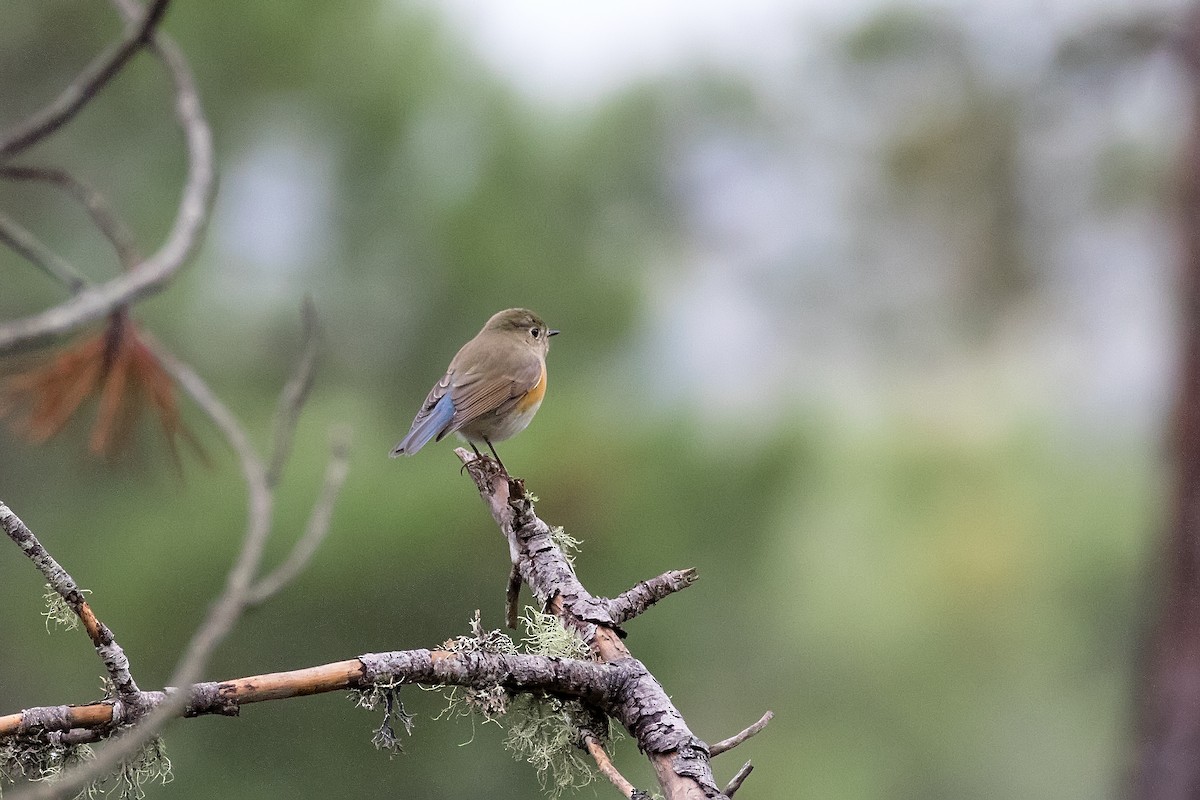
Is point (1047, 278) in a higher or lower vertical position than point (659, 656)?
Answer: higher

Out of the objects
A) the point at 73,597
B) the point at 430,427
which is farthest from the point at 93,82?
the point at 430,427

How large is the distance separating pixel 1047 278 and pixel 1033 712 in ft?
15.0

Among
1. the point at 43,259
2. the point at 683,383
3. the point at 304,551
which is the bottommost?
the point at 304,551

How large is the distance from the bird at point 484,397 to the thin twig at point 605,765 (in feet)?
5.18

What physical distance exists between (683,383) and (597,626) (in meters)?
5.89

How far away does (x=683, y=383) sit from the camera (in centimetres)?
781

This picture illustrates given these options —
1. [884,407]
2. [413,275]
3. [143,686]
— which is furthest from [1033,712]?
[143,686]

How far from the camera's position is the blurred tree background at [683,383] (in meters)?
5.93

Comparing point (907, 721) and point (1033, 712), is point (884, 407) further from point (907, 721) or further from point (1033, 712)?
point (1033, 712)

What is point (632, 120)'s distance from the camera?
9453mm

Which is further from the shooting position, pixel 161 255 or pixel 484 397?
pixel 484 397

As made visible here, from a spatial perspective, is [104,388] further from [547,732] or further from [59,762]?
[547,732]

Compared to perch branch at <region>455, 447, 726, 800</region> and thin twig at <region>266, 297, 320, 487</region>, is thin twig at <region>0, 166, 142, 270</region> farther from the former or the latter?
perch branch at <region>455, 447, 726, 800</region>

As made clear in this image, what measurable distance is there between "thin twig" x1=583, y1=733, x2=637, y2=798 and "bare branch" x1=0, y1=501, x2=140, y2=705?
0.63m
